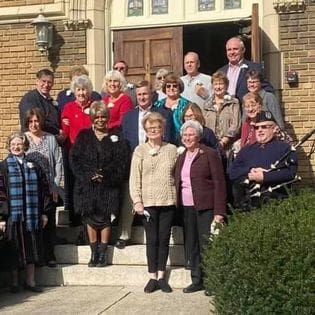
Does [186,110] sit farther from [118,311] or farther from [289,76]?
[289,76]

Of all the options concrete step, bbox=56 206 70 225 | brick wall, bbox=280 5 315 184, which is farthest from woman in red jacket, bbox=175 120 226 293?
brick wall, bbox=280 5 315 184

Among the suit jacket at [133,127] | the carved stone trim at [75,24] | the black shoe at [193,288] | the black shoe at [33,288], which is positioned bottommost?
the black shoe at [33,288]

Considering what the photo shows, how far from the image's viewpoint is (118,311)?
20.7 ft

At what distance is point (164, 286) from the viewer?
6949 mm

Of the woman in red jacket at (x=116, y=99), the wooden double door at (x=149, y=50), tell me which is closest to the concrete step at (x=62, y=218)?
the woman in red jacket at (x=116, y=99)

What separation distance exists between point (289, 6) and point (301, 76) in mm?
946

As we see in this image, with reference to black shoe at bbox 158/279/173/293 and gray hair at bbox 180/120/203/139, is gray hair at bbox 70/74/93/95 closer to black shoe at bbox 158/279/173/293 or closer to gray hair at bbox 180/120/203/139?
gray hair at bbox 180/120/203/139

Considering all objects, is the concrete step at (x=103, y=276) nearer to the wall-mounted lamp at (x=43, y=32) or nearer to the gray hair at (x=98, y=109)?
the gray hair at (x=98, y=109)

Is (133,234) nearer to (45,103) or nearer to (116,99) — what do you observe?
(116,99)

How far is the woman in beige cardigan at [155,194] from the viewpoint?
690 cm

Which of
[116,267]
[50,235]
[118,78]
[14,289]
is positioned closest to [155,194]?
[116,267]

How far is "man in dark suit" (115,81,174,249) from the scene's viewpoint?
744cm

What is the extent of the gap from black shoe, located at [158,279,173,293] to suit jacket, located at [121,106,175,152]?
142 cm

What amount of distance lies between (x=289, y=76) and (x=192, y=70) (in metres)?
1.87
